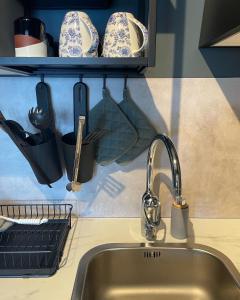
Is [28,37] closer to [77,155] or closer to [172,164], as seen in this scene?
[77,155]

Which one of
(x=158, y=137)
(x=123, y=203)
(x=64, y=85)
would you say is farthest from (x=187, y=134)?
(x=64, y=85)

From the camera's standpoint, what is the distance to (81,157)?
37.0 inches

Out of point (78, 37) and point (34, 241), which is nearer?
point (78, 37)

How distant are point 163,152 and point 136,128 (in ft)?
0.45

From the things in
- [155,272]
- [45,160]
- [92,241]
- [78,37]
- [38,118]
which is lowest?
[155,272]

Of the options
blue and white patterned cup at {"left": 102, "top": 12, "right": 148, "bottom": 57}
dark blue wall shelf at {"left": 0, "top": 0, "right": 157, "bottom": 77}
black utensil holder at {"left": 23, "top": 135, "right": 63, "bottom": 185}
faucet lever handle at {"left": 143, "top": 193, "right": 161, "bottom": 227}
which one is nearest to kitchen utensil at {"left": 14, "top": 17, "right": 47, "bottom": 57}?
dark blue wall shelf at {"left": 0, "top": 0, "right": 157, "bottom": 77}

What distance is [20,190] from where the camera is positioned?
3.56 ft

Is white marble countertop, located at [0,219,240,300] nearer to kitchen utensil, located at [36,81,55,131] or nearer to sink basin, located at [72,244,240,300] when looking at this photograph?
sink basin, located at [72,244,240,300]

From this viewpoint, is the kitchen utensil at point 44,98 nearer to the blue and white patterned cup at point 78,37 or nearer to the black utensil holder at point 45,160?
the black utensil holder at point 45,160

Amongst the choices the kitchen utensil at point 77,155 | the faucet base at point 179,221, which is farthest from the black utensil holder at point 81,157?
the faucet base at point 179,221

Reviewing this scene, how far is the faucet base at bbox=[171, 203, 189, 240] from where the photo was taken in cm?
94

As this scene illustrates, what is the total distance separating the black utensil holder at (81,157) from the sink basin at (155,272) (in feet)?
0.81

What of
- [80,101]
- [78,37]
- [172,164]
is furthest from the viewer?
[80,101]

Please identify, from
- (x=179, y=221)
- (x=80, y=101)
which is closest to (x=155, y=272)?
(x=179, y=221)
